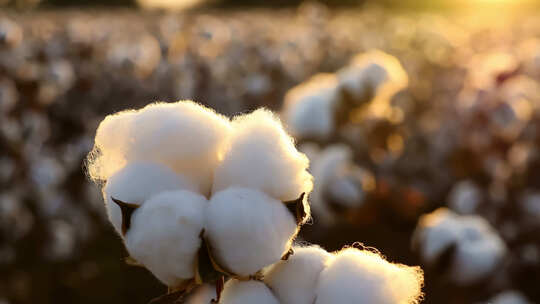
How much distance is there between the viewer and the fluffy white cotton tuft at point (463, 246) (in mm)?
2160

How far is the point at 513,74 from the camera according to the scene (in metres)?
4.72

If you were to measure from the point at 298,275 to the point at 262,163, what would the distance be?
0.18 m

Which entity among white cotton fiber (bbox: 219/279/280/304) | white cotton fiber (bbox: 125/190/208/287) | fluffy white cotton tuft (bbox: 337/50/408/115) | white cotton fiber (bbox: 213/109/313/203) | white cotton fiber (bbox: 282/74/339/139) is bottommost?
white cotton fiber (bbox: 282/74/339/139)

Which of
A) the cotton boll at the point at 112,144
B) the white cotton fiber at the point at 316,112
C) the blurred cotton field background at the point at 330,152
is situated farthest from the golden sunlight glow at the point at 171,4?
the cotton boll at the point at 112,144

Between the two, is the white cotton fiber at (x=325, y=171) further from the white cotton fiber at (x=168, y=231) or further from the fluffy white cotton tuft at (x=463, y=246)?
the white cotton fiber at (x=168, y=231)

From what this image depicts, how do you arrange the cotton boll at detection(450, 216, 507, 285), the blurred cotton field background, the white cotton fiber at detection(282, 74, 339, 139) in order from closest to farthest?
1. the cotton boll at detection(450, 216, 507, 285)
2. the blurred cotton field background
3. the white cotton fiber at detection(282, 74, 339, 139)

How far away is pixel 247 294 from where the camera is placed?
0.87 metres

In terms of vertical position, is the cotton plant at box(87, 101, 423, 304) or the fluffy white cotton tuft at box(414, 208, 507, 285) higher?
the cotton plant at box(87, 101, 423, 304)

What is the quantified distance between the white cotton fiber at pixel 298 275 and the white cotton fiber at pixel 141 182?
0.19 metres

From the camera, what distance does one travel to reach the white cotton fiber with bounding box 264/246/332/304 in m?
0.90

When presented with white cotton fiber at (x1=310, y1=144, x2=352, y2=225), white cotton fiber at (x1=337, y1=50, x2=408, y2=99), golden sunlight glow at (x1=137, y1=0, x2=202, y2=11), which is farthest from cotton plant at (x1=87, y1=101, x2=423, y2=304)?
golden sunlight glow at (x1=137, y1=0, x2=202, y2=11)

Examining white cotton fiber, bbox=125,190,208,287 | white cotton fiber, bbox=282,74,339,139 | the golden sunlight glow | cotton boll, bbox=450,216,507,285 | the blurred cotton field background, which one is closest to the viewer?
white cotton fiber, bbox=125,190,208,287

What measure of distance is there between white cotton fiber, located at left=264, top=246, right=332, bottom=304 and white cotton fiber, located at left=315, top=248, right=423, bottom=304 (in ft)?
0.04

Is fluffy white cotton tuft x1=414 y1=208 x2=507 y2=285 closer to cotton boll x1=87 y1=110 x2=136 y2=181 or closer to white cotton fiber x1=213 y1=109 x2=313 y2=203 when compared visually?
white cotton fiber x1=213 y1=109 x2=313 y2=203
